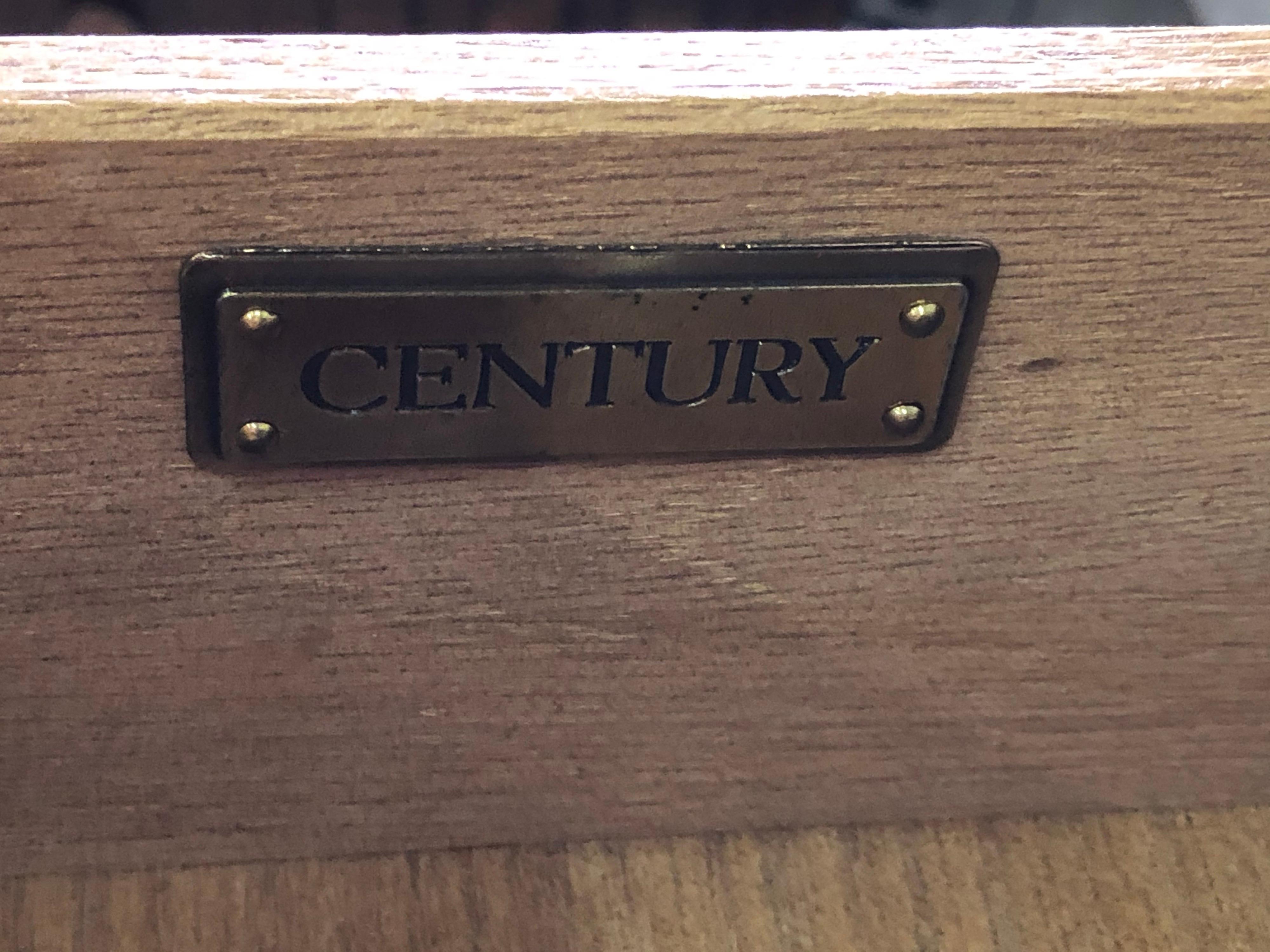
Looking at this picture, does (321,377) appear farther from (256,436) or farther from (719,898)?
(719,898)

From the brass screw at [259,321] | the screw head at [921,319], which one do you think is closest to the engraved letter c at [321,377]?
the brass screw at [259,321]

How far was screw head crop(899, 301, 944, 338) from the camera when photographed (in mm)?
322

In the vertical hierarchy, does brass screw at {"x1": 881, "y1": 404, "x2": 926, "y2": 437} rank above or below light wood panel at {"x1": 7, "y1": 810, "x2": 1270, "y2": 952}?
above

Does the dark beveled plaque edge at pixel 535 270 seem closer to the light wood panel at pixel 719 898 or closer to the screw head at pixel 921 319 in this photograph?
the screw head at pixel 921 319

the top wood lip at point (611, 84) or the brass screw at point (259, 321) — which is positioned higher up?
the top wood lip at point (611, 84)

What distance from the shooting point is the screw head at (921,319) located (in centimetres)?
32

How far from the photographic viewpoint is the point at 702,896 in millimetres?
464

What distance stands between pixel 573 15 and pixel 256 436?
0.25 metres

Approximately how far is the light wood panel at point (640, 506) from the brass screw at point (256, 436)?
2 centimetres

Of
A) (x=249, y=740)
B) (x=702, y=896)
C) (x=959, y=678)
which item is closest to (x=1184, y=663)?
(x=959, y=678)

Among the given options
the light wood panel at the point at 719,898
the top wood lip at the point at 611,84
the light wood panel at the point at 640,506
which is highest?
the top wood lip at the point at 611,84

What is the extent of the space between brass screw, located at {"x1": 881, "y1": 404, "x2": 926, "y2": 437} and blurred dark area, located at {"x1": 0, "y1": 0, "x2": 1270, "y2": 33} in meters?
0.20

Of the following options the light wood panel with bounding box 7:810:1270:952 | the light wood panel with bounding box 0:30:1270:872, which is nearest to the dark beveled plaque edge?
the light wood panel with bounding box 0:30:1270:872

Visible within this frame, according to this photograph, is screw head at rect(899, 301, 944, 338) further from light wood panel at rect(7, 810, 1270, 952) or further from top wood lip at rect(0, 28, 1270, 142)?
light wood panel at rect(7, 810, 1270, 952)
